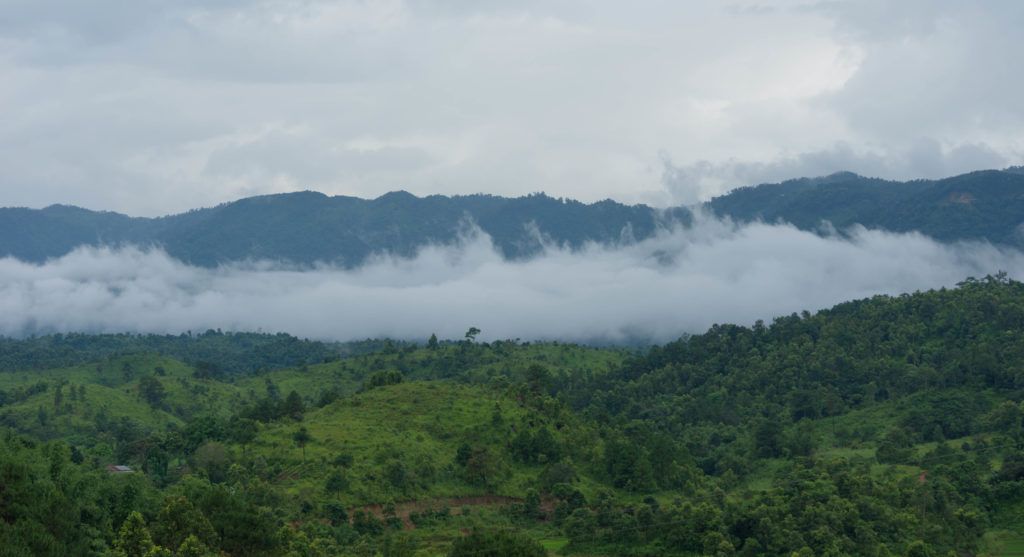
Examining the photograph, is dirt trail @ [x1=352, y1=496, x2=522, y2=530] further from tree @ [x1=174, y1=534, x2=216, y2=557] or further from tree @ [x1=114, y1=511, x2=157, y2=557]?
tree @ [x1=114, y1=511, x2=157, y2=557]

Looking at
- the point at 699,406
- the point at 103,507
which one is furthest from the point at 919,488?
the point at 103,507

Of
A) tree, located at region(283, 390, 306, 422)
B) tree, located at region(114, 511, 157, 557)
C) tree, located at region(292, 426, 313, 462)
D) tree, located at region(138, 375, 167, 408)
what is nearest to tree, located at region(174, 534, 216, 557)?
tree, located at region(114, 511, 157, 557)

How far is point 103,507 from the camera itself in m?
49.9

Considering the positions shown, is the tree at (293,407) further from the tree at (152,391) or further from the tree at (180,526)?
the tree at (152,391)

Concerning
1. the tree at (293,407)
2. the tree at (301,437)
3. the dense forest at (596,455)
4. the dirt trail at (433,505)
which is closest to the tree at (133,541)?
the dense forest at (596,455)

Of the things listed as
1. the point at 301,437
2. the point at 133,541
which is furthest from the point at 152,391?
the point at 133,541

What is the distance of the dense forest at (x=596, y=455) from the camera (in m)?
51.1

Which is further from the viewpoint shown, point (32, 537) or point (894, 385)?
point (894, 385)

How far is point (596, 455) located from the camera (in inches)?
3056

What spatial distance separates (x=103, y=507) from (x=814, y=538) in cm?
3476

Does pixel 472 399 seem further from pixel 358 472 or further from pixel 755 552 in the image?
pixel 755 552

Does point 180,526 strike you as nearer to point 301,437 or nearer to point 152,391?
point 301,437

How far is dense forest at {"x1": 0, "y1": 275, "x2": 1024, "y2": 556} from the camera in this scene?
5109 centimetres

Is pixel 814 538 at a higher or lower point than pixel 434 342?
lower
